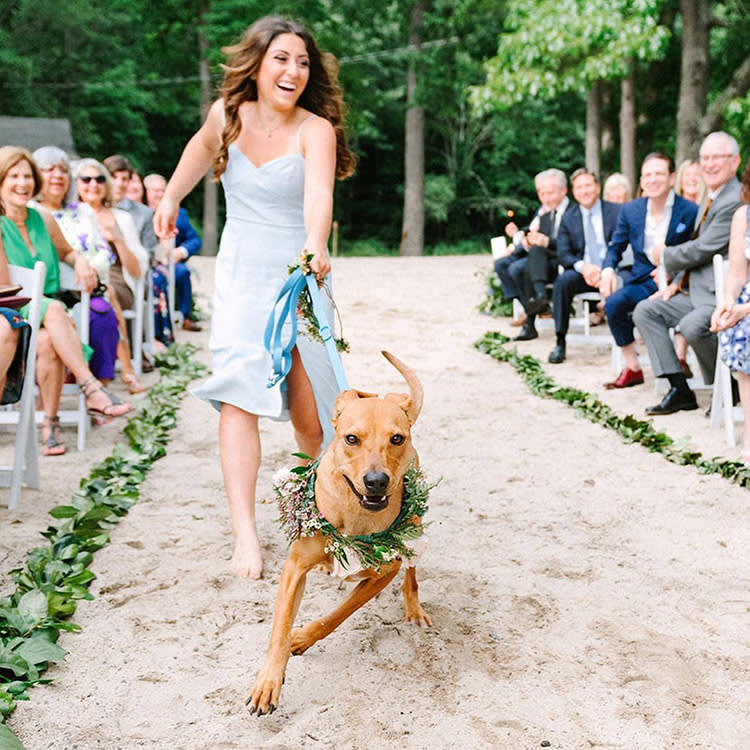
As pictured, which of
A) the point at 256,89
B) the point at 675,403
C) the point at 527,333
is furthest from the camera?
the point at 527,333

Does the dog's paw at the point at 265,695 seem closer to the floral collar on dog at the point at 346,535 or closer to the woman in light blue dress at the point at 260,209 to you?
the floral collar on dog at the point at 346,535

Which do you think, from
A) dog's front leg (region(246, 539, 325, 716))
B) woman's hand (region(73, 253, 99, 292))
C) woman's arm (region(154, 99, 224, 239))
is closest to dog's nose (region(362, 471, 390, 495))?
dog's front leg (region(246, 539, 325, 716))

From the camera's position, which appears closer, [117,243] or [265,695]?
[265,695]

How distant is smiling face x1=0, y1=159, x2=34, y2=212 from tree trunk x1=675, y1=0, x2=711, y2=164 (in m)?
11.5

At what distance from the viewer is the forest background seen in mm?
19328

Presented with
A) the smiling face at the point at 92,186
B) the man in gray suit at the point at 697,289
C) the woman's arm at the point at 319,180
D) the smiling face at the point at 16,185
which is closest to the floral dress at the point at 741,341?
the man in gray suit at the point at 697,289

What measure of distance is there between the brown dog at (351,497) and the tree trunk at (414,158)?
25.0 m

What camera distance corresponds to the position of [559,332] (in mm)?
8898

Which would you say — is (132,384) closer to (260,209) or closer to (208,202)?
(260,209)

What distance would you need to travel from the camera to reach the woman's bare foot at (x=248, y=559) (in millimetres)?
3629

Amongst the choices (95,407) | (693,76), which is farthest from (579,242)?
(693,76)

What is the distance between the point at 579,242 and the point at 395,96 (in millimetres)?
22422

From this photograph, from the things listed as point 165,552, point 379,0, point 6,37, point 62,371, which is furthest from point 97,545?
point 6,37

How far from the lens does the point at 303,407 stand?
3.82 meters
